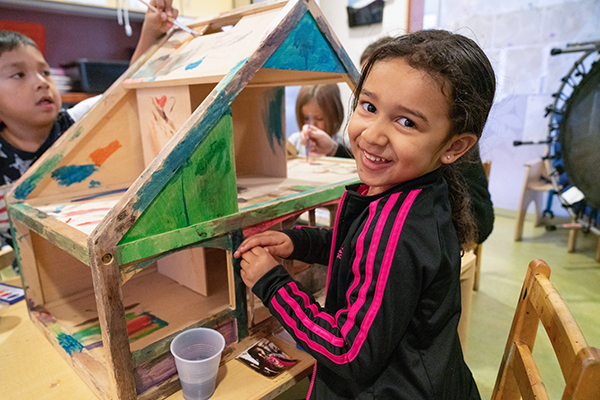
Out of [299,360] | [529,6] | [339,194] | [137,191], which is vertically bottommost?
[299,360]

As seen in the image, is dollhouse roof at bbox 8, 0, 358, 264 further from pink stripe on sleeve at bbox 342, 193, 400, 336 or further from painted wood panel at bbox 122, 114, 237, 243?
pink stripe on sleeve at bbox 342, 193, 400, 336

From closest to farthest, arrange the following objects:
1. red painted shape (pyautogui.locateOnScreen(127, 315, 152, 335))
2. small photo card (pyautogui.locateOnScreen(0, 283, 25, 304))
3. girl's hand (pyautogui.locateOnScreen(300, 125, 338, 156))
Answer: red painted shape (pyautogui.locateOnScreen(127, 315, 152, 335)) → small photo card (pyautogui.locateOnScreen(0, 283, 25, 304)) → girl's hand (pyautogui.locateOnScreen(300, 125, 338, 156))

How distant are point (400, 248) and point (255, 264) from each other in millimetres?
267

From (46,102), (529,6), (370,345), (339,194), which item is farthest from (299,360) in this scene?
(529,6)

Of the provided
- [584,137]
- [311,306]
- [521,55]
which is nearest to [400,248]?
[311,306]

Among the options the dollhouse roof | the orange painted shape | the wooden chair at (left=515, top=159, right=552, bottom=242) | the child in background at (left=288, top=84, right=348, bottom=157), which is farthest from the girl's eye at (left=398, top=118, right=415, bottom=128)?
the wooden chair at (left=515, top=159, right=552, bottom=242)

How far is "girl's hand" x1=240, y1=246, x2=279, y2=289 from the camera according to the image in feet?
2.24

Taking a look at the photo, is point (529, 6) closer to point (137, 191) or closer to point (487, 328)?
point (487, 328)

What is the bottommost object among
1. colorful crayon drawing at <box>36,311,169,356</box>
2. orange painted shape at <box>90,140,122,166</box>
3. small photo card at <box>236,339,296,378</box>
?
small photo card at <box>236,339,296,378</box>

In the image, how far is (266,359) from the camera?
76cm

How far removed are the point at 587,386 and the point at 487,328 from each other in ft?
5.36

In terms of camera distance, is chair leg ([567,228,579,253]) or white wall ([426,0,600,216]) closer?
chair leg ([567,228,579,253])

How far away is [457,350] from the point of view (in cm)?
72

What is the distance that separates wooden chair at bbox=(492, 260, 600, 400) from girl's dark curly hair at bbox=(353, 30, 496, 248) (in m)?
0.30
